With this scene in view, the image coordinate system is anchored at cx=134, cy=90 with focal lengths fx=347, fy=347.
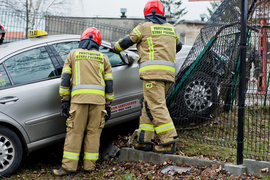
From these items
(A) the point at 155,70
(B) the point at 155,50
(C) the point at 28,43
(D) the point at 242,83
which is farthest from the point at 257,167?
(C) the point at 28,43

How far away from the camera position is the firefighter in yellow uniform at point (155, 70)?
466 centimetres

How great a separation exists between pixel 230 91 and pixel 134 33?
1.55m

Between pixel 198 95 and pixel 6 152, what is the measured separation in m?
2.82

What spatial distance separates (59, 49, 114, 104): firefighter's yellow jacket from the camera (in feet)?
14.8

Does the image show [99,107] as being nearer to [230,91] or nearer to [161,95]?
[161,95]

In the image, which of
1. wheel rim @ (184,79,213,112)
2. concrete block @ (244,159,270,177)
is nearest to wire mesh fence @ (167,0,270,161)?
wheel rim @ (184,79,213,112)

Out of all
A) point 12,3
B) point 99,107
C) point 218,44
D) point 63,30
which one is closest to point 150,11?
point 218,44

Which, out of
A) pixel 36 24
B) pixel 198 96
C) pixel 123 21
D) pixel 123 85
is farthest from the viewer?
pixel 123 21

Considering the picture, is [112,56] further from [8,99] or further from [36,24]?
[36,24]

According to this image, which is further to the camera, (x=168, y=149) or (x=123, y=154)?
(x=123, y=154)

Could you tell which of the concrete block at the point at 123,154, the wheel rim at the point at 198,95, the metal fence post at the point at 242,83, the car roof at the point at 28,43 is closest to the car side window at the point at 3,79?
the car roof at the point at 28,43

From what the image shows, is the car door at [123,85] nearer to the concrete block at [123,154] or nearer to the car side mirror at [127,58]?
the car side mirror at [127,58]

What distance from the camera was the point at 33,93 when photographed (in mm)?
4559

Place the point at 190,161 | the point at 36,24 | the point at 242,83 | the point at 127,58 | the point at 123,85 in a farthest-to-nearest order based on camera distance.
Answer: the point at 36,24, the point at 127,58, the point at 123,85, the point at 190,161, the point at 242,83
